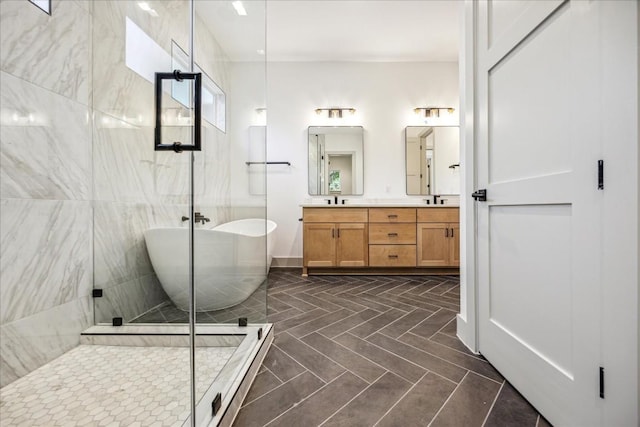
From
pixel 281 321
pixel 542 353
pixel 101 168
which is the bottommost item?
pixel 281 321

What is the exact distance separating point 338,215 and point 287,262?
111cm

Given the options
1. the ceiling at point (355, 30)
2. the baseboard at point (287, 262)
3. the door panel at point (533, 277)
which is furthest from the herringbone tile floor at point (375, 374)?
the ceiling at point (355, 30)

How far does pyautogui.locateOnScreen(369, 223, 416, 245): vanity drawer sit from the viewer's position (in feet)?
10.7

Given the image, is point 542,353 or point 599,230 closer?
point 599,230

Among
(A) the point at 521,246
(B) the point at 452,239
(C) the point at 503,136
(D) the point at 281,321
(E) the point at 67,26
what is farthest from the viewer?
(B) the point at 452,239

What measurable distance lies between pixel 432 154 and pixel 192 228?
357 cm

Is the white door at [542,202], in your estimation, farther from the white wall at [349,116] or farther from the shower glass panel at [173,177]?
the white wall at [349,116]

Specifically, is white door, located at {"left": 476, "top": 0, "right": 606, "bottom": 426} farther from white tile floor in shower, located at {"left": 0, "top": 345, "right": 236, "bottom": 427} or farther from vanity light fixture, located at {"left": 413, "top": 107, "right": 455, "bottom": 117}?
vanity light fixture, located at {"left": 413, "top": 107, "right": 455, "bottom": 117}

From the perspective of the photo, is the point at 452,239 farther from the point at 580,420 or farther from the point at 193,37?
the point at 193,37

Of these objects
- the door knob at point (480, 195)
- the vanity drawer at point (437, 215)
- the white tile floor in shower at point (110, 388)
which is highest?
the door knob at point (480, 195)

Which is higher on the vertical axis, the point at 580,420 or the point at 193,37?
the point at 193,37

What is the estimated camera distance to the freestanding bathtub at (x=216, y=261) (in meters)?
1.50

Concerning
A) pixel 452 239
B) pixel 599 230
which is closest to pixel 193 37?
pixel 599 230

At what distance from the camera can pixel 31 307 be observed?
1.34 meters
